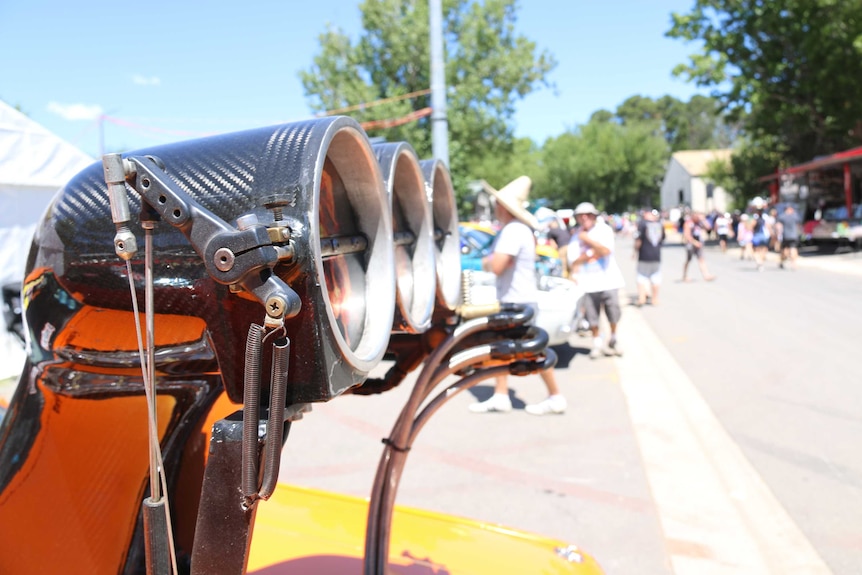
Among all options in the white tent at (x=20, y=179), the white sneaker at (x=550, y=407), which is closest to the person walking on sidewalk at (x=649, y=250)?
the white sneaker at (x=550, y=407)

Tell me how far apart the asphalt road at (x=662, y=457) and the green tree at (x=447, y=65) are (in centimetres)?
1921

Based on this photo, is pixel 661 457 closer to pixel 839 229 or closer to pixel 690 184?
pixel 839 229

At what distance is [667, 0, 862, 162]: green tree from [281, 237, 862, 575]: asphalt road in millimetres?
19832

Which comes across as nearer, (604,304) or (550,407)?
(550,407)

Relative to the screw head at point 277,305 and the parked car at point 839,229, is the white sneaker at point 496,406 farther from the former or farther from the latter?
the parked car at point 839,229

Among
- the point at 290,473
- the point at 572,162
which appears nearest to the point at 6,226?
the point at 290,473

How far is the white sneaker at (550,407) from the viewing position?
6207 millimetres

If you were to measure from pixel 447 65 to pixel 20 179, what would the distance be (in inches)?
894

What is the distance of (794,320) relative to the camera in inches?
404

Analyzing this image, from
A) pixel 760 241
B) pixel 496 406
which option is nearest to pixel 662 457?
pixel 496 406

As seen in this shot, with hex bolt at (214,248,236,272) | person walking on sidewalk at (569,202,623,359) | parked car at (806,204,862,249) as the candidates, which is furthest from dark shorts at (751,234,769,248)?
hex bolt at (214,248,236,272)

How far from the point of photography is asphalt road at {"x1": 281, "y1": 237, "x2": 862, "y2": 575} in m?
3.84

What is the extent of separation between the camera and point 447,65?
92.3 ft

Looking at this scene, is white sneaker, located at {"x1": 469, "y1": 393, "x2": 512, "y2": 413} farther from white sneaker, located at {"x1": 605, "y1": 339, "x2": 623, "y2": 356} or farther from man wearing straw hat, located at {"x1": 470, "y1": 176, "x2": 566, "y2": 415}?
white sneaker, located at {"x1": 605, "y1": 339, "x2": 623, "y2": 356}
